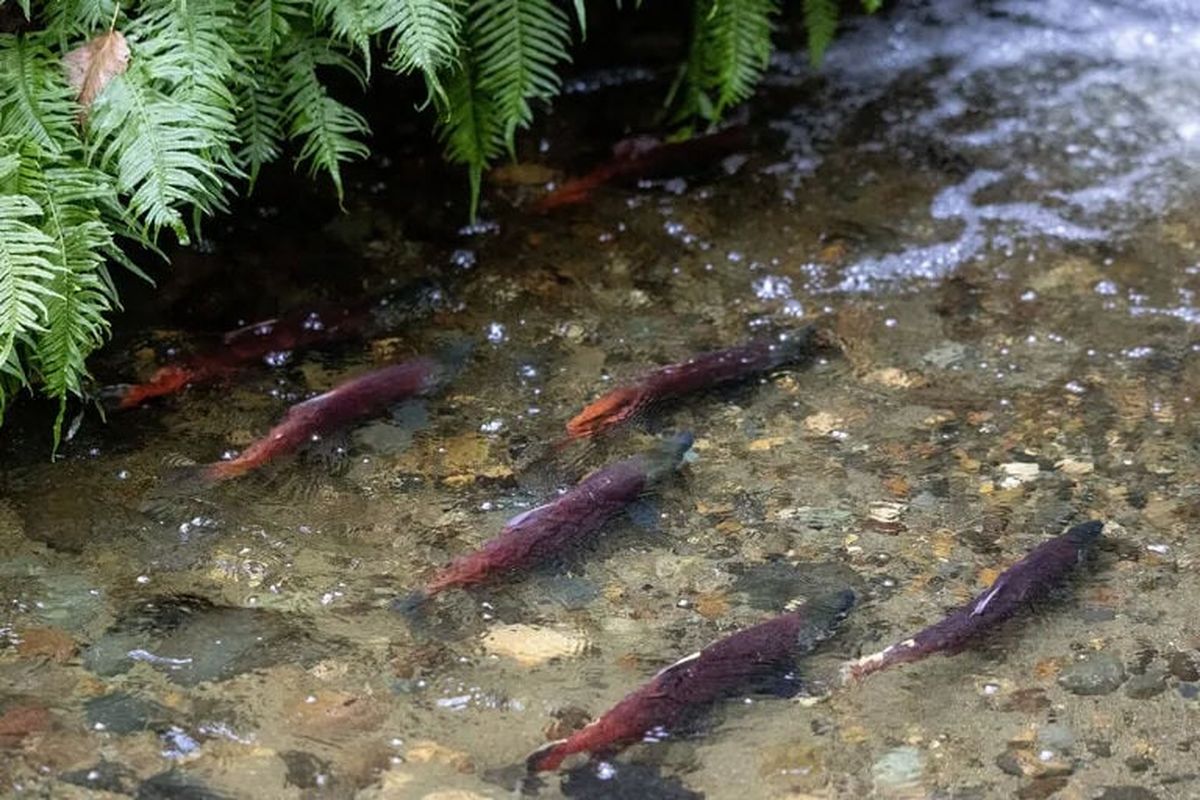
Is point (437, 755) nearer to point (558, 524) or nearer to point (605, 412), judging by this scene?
point (558, 524)

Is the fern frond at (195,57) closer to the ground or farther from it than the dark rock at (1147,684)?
farther from it

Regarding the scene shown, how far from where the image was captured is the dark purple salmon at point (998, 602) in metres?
3.08

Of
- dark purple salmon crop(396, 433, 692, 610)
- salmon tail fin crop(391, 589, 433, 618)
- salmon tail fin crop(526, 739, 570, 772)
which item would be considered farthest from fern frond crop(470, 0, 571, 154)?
salmon tail fin crop(526, 739, 570, 772)

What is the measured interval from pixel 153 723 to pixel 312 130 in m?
1.80

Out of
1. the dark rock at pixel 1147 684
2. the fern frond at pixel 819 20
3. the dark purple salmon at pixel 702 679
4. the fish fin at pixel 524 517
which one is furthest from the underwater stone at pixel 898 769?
the fern frond at pixel 819 20

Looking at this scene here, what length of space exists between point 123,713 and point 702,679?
3.95 feet

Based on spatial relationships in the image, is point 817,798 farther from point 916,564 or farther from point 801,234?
point 801,234

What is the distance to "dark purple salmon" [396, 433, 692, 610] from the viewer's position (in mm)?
3291

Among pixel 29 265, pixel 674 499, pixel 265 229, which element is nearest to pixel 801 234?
pixel 674 499

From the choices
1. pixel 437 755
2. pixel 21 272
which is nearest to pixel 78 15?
pixel 21 272

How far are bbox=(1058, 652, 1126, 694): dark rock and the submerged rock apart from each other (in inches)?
64.4

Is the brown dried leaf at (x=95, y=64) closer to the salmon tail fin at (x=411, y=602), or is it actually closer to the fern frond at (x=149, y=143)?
the fern frond at (x=149, y=143)

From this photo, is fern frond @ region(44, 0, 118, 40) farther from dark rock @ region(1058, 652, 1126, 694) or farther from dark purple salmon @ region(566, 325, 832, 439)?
dark rock @ region(1058, 652, 1126, 694)

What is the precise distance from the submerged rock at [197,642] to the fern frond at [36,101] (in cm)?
119
